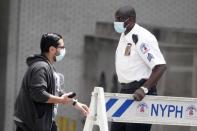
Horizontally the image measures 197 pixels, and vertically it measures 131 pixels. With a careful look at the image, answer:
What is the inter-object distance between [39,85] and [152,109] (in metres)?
0.99

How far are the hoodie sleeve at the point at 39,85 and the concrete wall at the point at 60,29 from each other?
3502mm

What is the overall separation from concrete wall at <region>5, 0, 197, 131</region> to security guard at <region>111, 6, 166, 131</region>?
9.62 feet

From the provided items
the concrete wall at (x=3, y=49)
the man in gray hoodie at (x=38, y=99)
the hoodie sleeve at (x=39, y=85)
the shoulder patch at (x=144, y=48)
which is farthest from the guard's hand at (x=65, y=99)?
the concrete wall at (x=3, y=49)

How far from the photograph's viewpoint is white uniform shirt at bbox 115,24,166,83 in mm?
5996

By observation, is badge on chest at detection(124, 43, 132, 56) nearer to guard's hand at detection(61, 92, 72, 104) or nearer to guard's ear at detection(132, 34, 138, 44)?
guard's ear at detection(132, 34, 138, 44)

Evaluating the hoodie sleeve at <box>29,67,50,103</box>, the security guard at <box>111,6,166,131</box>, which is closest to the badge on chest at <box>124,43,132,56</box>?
the security guard at <box>111,6,166,131</box>

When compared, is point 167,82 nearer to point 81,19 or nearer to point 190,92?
point 190,92

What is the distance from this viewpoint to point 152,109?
19.0 feet

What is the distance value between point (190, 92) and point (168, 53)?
590 millimetres

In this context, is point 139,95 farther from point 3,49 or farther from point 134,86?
point 3,49

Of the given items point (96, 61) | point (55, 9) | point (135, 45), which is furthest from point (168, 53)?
point (135, 45)

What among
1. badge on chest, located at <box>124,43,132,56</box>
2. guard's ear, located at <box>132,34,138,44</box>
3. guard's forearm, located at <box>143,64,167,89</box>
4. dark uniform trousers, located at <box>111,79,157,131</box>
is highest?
guard's ear, located at <box>132,34,138,44</box>

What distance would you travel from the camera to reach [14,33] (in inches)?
362

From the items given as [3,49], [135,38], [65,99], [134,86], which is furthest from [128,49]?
[3,49]
